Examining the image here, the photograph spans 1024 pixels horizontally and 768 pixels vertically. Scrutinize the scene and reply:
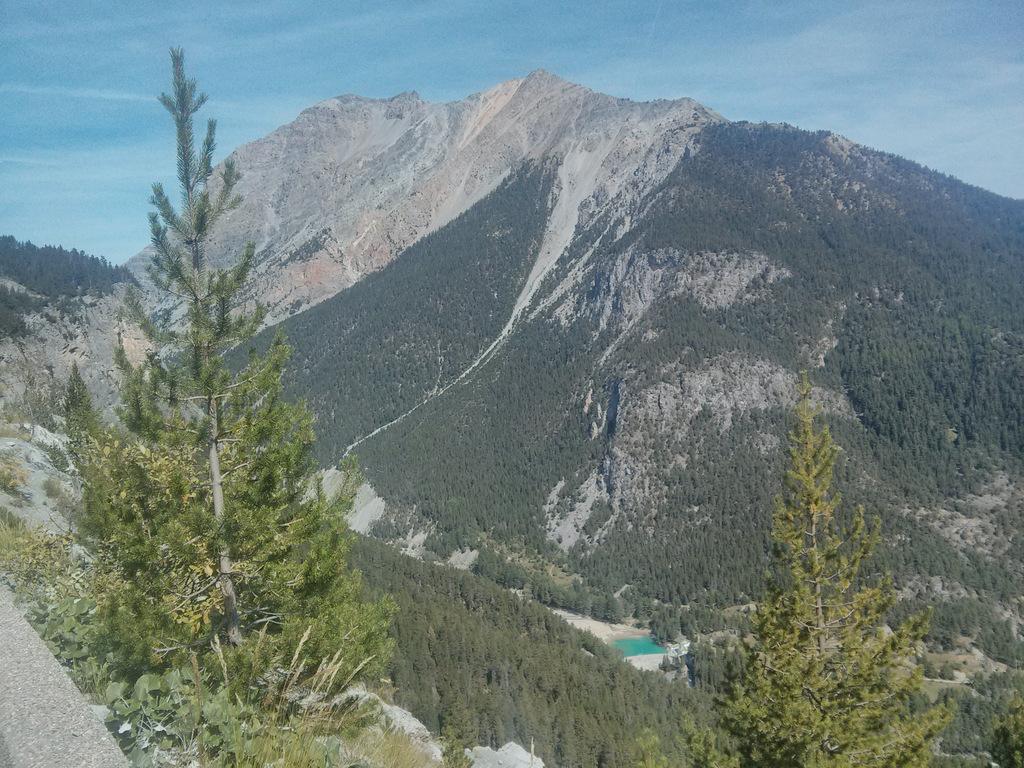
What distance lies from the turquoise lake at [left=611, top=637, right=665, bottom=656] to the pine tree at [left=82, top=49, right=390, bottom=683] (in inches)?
4206

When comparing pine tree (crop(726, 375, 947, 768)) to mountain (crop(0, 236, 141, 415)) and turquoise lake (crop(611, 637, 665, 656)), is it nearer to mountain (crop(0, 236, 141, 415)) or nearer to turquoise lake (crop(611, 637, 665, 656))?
mountain (crop(0, 236, 141, 415))

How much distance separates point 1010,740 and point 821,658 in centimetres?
1742

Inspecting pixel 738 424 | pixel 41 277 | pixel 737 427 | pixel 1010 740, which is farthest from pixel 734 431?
pixel 41 277

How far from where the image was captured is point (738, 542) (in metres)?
135

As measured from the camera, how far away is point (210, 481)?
35.8 feet

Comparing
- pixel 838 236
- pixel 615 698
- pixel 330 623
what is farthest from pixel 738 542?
pixel 330 623

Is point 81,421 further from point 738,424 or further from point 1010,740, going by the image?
point 738,424

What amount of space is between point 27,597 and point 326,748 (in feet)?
20.1

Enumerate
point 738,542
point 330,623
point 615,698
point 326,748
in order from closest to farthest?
point 326,748
point 330,623
point 615,698
point 738,542

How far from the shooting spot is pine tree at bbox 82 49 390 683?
975 cm

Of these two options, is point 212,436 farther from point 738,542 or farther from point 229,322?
point 738,542

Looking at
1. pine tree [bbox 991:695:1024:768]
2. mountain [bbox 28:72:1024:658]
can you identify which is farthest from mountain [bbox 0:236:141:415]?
pine tree [bbox 991:695:1024:768]

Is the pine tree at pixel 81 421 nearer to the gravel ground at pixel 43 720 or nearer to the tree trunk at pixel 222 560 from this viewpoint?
the tree trunk at pixel 222 560

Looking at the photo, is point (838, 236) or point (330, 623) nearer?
point (330, 623)
